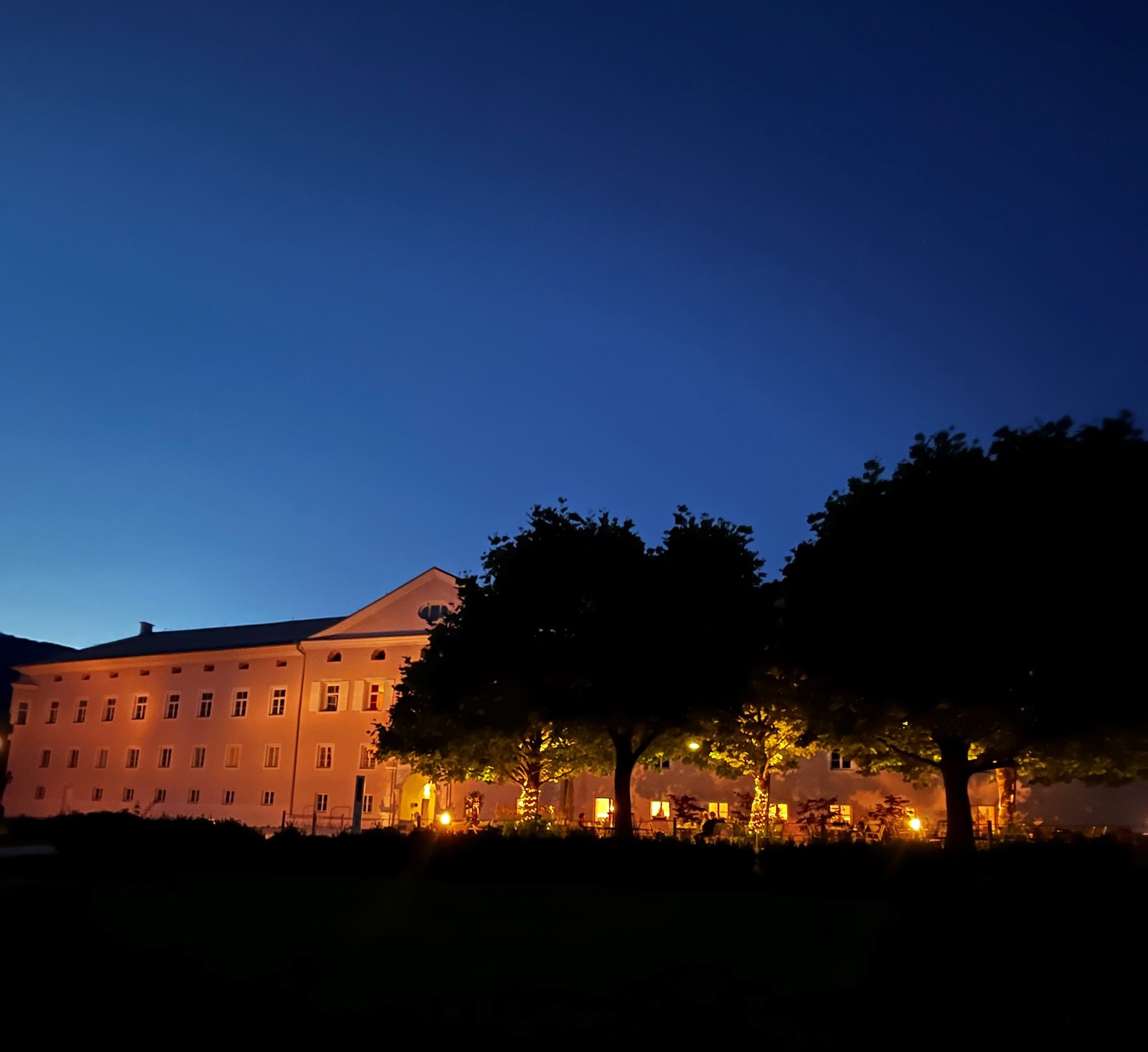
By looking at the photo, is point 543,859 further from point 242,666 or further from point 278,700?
point 242,666

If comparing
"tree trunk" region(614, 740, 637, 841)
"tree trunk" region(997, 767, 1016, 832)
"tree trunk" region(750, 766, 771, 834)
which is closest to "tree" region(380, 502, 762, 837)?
"tree trunk" region(614, 740, 637, 841)

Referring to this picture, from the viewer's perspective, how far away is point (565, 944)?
15883 mm

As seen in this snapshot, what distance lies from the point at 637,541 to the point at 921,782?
13.4 meters

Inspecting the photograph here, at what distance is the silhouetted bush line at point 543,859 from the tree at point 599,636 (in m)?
11.8

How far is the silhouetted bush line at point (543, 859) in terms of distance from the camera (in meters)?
16.2

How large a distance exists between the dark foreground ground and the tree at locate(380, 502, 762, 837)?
13162 mm

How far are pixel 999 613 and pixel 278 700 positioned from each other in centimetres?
4227

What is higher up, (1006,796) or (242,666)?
(242,666)

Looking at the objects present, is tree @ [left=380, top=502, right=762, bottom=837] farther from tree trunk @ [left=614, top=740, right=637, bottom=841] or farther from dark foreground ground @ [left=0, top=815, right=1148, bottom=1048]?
dark foreground ground @ [left=0, top=815, right=1148, bottom=1048]

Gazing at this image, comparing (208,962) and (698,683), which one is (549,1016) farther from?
(698,683)

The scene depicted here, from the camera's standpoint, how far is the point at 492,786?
5031 centimetres

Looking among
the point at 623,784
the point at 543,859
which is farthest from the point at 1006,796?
the point at 543,859

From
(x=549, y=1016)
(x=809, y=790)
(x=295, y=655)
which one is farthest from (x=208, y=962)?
(x=295, y=655)

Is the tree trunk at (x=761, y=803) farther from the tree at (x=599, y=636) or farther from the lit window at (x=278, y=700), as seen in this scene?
the lit window at (x=278, y=700)
